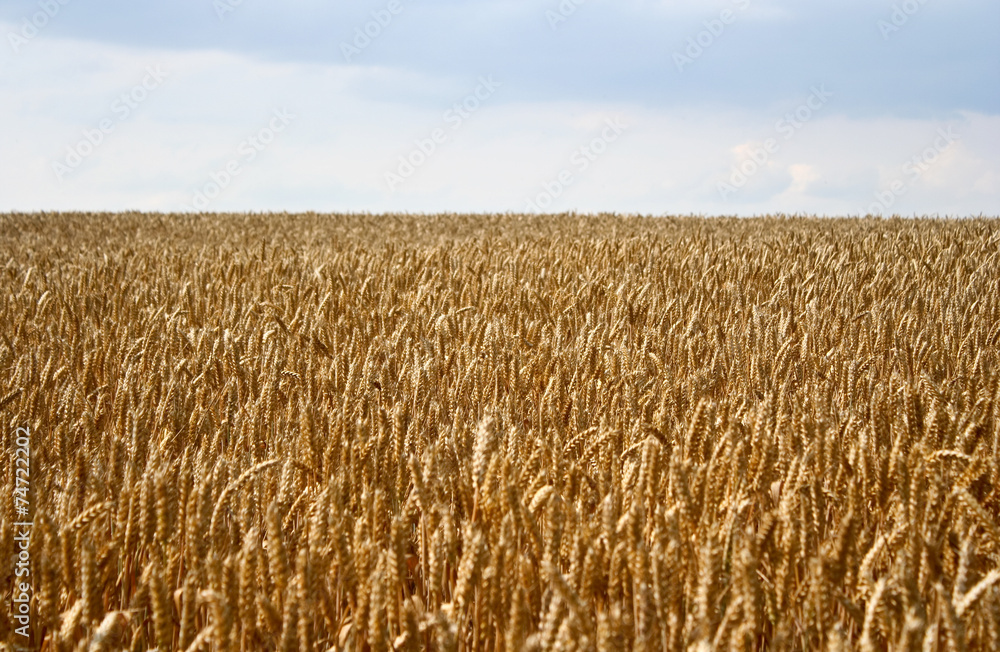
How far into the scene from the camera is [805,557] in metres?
1.42

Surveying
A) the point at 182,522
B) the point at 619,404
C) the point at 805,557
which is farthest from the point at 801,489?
the point at 182,522

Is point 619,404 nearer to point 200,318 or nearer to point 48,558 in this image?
point 48,558

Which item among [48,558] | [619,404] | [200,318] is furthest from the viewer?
[200,318]

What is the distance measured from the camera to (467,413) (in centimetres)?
268

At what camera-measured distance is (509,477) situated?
1417 mm

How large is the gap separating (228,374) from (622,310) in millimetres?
1795

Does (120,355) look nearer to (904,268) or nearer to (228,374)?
(228,374)

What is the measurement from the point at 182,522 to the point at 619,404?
127cm

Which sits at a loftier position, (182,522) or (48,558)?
(182,522)

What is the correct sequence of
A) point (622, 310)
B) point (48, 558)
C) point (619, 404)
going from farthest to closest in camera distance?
1. point (622, 310)
2. point (619, 404)
3. point (48, 558)

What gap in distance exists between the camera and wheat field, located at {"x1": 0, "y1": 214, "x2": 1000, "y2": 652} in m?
1.20

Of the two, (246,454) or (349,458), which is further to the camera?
(246,454)

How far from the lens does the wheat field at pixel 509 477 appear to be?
120 centimetres

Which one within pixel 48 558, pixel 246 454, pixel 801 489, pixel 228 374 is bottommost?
pixel 48 558
